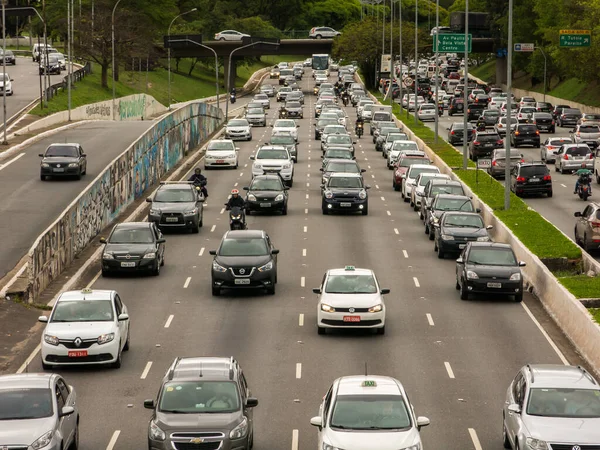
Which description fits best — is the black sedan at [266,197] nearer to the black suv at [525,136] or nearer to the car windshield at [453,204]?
the car windshield at [453,204]

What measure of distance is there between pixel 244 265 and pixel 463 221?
359 inches

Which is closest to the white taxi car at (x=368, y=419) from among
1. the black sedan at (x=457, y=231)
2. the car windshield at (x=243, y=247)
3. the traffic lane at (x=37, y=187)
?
the car windshield at (x=243, y=247)

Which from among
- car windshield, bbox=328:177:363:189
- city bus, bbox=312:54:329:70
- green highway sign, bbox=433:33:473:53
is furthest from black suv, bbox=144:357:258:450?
city bus, bbox=312:54:329:70

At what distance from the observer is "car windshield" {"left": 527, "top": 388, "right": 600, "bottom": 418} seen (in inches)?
706

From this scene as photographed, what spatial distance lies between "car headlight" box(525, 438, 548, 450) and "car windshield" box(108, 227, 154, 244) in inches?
813

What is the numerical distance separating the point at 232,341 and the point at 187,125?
45.4 m

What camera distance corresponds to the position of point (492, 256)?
32594mm

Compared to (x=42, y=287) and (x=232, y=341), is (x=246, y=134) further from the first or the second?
(x=232, y=341)

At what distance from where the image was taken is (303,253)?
3984cm

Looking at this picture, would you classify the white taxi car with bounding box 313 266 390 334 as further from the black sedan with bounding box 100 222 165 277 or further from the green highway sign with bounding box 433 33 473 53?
the green highway sign with bounding box 433 33 473 53

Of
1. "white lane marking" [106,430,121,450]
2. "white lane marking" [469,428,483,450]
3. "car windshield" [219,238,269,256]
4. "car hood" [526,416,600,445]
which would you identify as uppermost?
"car hood" [526,416,600,445]

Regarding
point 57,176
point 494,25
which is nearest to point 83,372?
point 57,176

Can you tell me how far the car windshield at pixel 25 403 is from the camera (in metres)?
17.9

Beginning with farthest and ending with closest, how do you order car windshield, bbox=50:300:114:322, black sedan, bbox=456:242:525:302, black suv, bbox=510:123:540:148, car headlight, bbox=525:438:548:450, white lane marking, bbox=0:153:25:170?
black suv, bbox=510:123:540:148, white lane marking, bbox=0:153:25:170, black sedan, bbox=456:242:525:302, car windshield, bbox=50:300:114:322, car headlight, bbox=525:438:548:450
